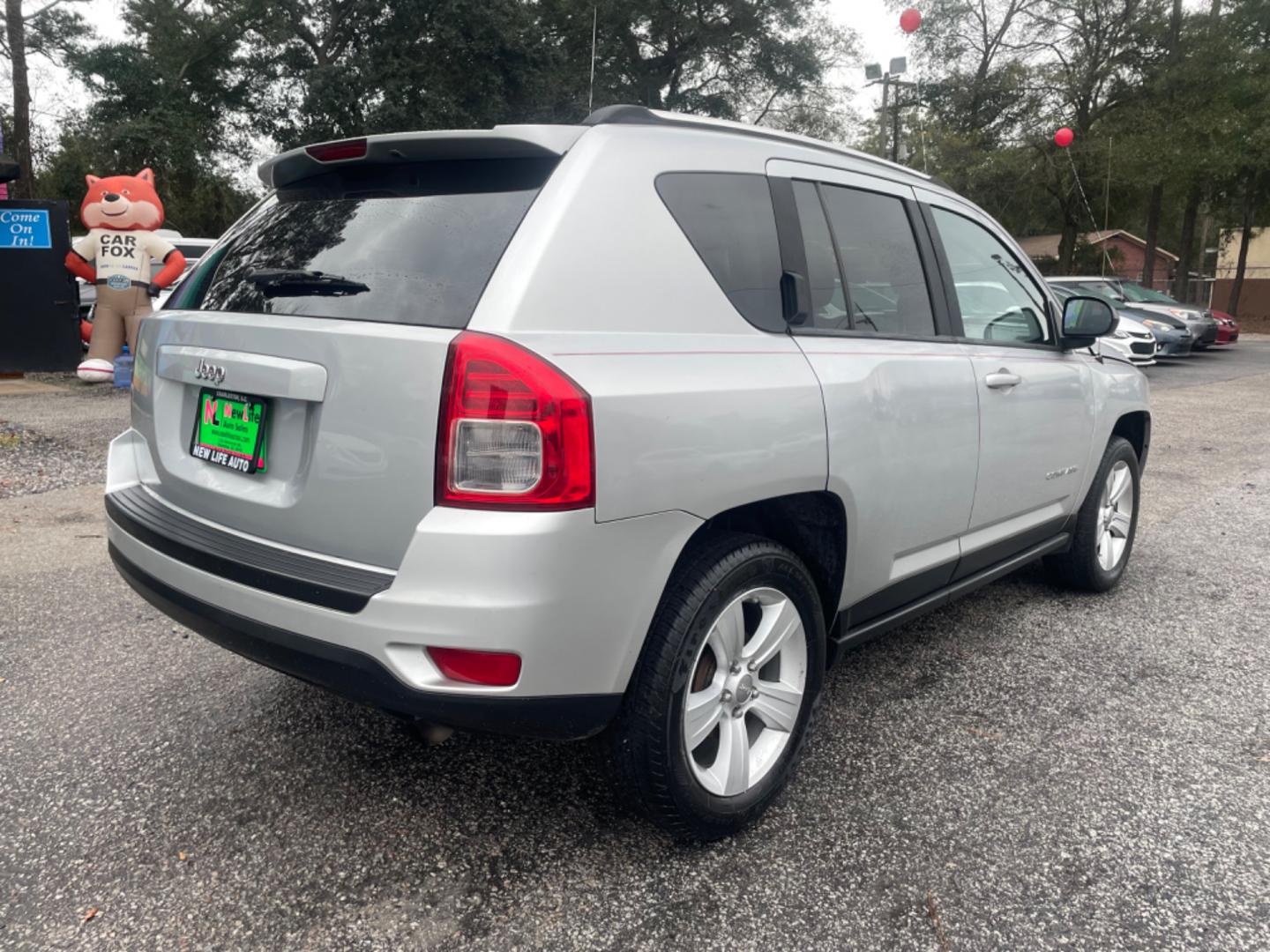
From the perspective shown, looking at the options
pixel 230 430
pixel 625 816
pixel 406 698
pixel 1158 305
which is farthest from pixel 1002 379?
pixel 1158 305

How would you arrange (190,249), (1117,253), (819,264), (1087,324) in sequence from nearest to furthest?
(819,264)
(1087,324)
(190,249)
(1117,253)

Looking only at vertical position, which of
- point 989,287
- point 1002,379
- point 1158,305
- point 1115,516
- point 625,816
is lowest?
point 625,816

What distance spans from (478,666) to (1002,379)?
2.21 meters

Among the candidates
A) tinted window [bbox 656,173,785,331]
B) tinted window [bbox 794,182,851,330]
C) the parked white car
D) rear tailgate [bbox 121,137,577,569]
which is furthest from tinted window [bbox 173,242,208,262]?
the parked white car

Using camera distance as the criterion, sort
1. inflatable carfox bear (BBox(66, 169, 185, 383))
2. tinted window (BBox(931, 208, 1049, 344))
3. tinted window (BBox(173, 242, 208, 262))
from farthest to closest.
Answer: tinted window (BBox(173, 242, 208, 262)) < inflatable carfox bear (BBox(66, 169, 185, 383)) < tinted window (BBox(931, 208, 1049, 344))

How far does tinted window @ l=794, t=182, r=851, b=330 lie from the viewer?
8.97 feet

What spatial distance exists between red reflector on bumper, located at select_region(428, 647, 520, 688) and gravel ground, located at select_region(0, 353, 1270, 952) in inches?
22.7

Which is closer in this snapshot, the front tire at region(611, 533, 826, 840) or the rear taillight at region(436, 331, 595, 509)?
the rear taillight at region(436, 331, 595, 509)

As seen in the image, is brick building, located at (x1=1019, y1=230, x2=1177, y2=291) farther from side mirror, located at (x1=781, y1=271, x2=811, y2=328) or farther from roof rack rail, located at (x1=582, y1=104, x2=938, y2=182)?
side mirror, located at (x1=781, y1=271, x2=811, y2=328)

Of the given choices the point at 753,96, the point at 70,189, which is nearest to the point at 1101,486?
the point at 70,189

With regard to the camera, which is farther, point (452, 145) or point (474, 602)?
point (452, 145)

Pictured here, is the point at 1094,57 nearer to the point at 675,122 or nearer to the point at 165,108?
the point at 165,108

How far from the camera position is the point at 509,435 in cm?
196

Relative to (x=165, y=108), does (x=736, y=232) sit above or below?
below
